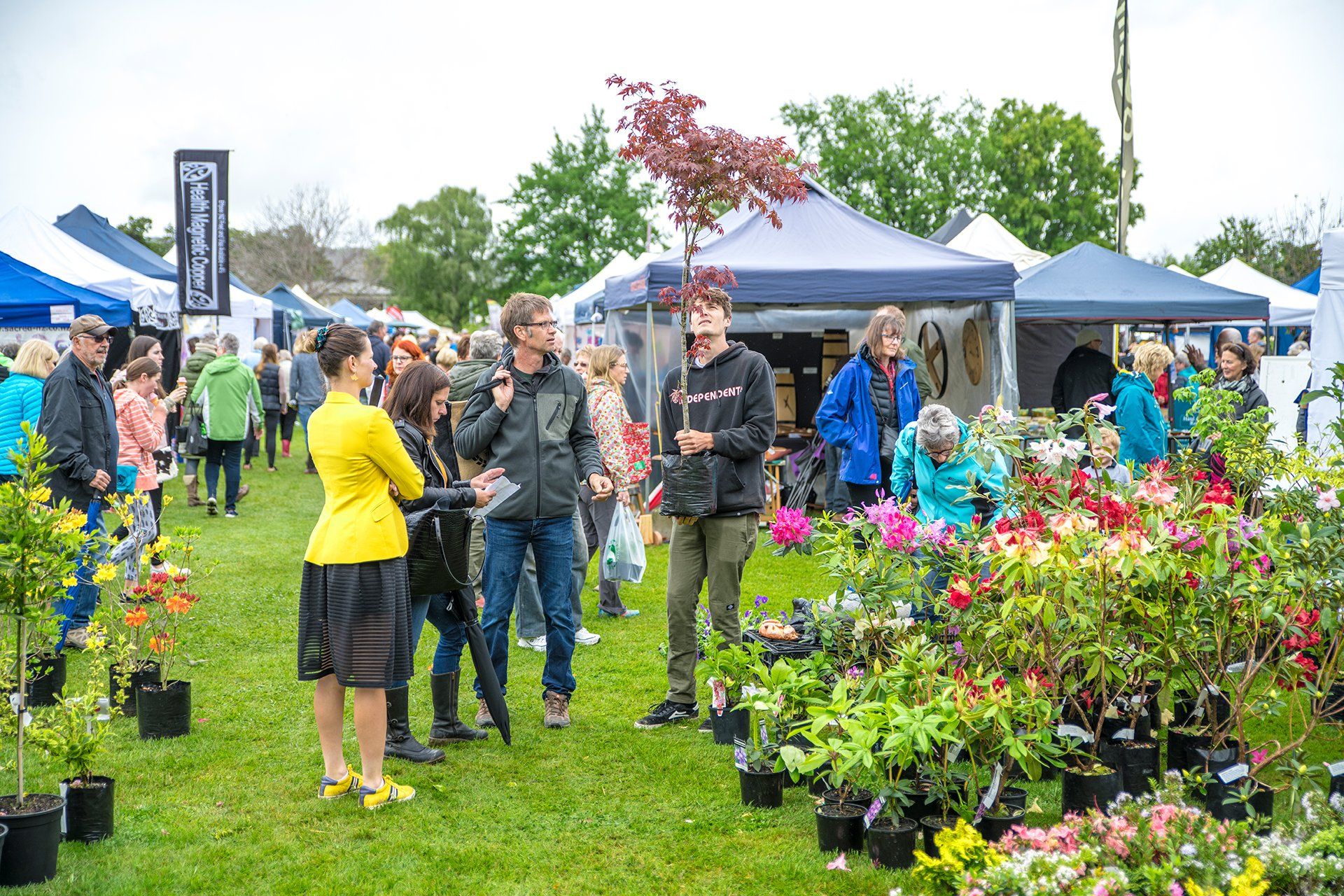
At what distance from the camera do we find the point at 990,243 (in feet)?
52.1

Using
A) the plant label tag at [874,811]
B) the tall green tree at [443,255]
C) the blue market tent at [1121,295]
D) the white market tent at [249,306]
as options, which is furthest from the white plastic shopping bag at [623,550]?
the tall green tree at [443,255]

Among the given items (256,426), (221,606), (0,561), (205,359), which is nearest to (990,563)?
(0,561)

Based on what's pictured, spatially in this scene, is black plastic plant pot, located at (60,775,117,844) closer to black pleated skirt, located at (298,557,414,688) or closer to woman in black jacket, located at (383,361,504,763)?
black pleated skirt, located at (298,557,414,688)

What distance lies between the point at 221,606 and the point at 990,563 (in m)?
5.72

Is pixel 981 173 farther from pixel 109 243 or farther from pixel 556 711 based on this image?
pixel 556 711

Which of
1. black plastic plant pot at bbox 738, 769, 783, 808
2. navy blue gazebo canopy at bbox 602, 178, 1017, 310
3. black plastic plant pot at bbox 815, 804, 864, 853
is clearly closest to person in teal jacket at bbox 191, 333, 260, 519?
navy blue gazebo canopy at bbox 602, 178, 1017, 310

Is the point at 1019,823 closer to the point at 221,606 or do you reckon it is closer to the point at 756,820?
the point at 756,820

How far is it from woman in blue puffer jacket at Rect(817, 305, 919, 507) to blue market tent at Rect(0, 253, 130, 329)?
311 inches

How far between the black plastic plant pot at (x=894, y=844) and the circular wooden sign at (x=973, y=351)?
8.07m

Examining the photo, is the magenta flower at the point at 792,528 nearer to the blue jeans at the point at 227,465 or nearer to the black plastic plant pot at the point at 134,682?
the black plastic plant pot at the point at 134,682

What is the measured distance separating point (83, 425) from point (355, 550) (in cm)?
302

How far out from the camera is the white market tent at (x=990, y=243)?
15234 millimetres

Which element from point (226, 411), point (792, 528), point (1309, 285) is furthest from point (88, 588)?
point (1309, 285)

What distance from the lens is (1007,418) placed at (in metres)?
3.62
